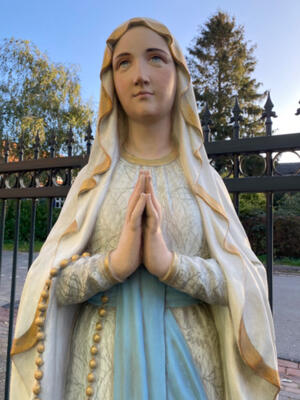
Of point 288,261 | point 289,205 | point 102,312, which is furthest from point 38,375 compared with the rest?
point 288,261

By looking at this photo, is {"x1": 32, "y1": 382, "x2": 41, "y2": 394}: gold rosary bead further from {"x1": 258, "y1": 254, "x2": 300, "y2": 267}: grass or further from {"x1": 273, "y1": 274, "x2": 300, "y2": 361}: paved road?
{"x1": 258, "y1": 254, "x2": 300, "y2": 267}: grass

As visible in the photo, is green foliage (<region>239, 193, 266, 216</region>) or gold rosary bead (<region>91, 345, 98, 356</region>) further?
green foliage (<region>239, 193, 266, 216</region>)

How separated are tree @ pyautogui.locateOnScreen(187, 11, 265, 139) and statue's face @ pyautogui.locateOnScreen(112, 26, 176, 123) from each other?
1739cm

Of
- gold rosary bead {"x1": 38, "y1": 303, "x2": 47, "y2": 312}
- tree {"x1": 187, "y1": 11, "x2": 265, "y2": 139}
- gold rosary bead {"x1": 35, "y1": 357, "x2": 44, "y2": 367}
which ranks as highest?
tree {"x1": 187, "y1": 11, "x2": 265, "y2": 139}

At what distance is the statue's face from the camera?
50.0 inches

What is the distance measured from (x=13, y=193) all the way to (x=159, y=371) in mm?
1774

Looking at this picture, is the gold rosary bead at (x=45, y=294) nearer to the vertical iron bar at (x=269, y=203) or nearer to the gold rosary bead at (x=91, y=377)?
the gold rosary bead at (x=91, y=377)

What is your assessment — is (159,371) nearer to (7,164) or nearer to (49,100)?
(7,164)

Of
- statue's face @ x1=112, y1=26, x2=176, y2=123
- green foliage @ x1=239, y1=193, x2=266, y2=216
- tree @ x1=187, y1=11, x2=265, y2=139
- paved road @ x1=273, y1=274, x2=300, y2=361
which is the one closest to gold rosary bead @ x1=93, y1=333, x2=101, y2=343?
statue's face @ x1=112, y1=26, x2=176, y2=123

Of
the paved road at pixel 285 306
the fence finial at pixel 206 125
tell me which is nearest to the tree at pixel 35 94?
the paved road at pixel 285 306

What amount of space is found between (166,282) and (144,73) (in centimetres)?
77

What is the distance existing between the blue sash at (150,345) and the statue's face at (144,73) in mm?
619

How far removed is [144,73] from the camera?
1.25 metres

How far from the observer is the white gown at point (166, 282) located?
3.74ft
